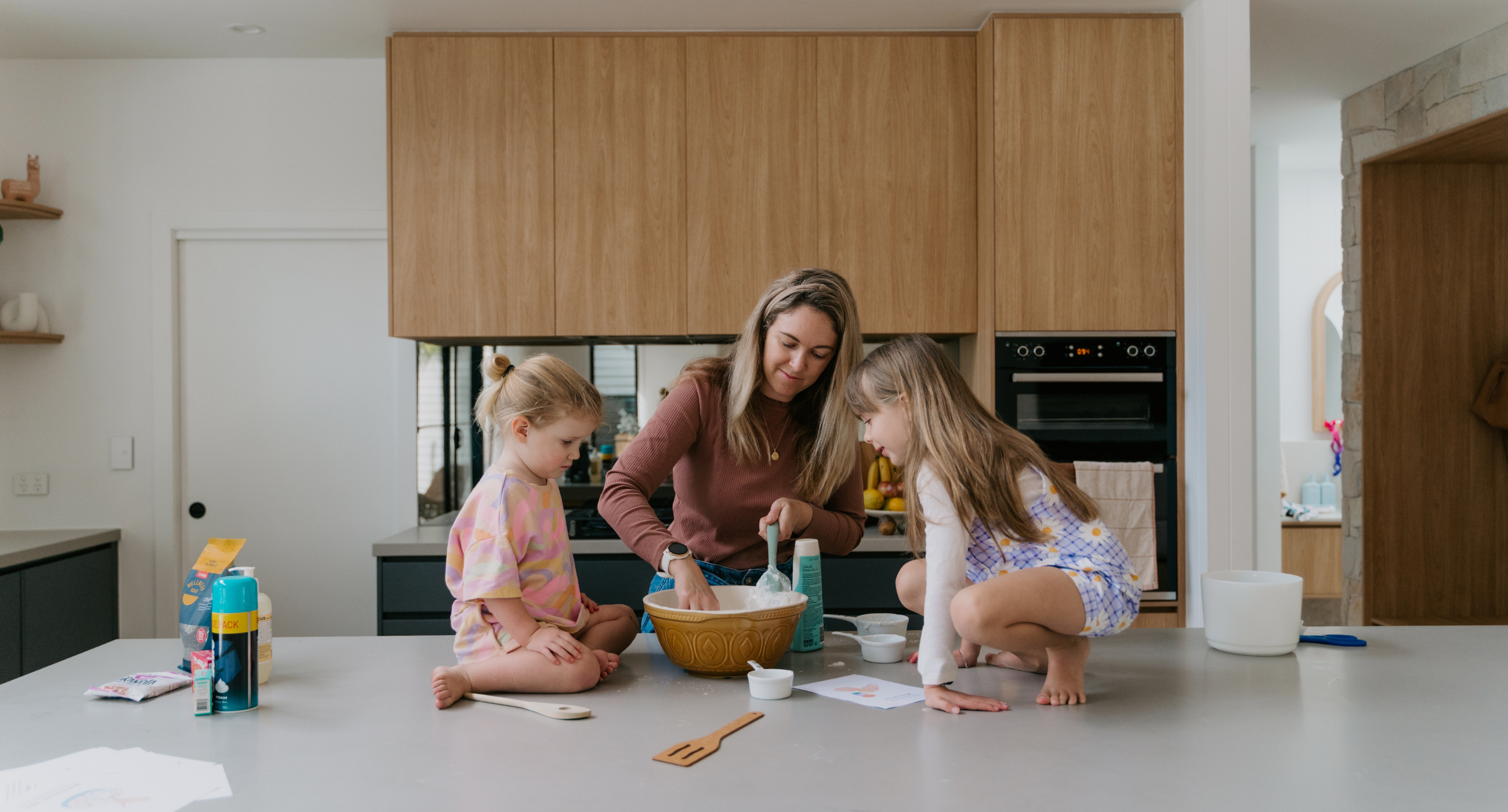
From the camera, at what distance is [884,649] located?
4.95 ft

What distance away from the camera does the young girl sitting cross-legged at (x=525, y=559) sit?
1.33m

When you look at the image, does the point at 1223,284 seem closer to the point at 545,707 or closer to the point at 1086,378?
the point at 1086,378

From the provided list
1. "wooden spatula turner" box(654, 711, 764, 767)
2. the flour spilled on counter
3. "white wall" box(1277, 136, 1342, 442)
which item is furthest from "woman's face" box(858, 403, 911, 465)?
"white wall" box(1277, 136, 1342, 442)

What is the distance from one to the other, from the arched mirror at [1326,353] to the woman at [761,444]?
4.92 metres

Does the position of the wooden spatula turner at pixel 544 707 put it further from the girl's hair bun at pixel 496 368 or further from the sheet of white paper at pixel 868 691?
the girl's hair bun at pixel 496 368

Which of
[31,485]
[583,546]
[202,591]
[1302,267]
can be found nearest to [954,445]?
[202,591]

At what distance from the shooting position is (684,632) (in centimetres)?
139

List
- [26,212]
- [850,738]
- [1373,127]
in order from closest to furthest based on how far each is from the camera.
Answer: [850,738], [26,212], [1373,127]

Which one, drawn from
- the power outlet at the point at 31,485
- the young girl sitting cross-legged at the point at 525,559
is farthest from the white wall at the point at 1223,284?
the power outlet at the point at 31,485

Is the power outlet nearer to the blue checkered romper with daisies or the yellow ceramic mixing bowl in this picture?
the yellow ceramic mixing bowl

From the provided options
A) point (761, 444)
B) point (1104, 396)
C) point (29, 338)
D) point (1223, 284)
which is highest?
point (1223, 284)

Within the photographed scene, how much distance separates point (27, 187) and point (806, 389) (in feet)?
9.70

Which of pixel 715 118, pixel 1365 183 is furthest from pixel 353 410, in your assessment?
pixel 1365 183

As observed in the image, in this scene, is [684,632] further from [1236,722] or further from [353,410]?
[353,410]
